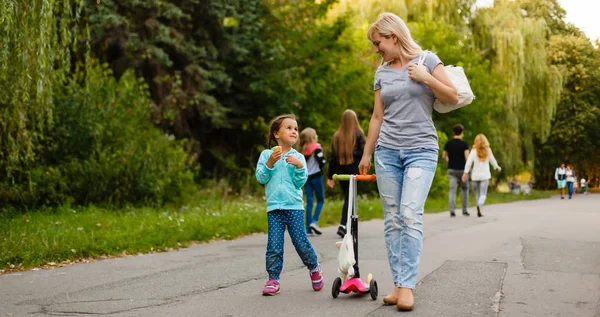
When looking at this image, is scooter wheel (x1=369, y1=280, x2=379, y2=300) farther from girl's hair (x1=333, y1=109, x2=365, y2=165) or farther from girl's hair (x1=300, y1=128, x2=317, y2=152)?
girl's hair (x1=300, y1=128, x2=317, y2=152)

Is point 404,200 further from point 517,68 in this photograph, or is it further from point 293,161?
point 517,68

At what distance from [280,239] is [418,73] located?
1.84m

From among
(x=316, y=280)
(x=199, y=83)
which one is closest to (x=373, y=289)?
(x=316, y=280)

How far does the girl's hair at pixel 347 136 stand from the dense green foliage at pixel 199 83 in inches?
161

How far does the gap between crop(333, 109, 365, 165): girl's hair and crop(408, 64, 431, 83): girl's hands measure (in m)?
5.58

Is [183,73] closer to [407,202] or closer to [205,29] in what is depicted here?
[205,29]

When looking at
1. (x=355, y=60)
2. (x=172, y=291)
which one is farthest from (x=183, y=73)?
(x=172, y=291)

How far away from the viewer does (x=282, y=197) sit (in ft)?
20.2

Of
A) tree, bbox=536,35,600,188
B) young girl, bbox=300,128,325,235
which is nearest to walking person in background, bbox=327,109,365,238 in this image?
young girl, bbox=300,128,325,235

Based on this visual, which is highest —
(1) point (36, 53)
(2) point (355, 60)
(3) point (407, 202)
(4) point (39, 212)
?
(2) point (355, 60)

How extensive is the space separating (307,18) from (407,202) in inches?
800

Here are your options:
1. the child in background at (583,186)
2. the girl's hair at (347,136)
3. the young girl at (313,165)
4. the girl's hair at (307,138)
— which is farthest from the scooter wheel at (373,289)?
the child in background at (583,186)

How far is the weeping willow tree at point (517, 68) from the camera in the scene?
31.6m

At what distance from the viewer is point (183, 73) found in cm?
2127
